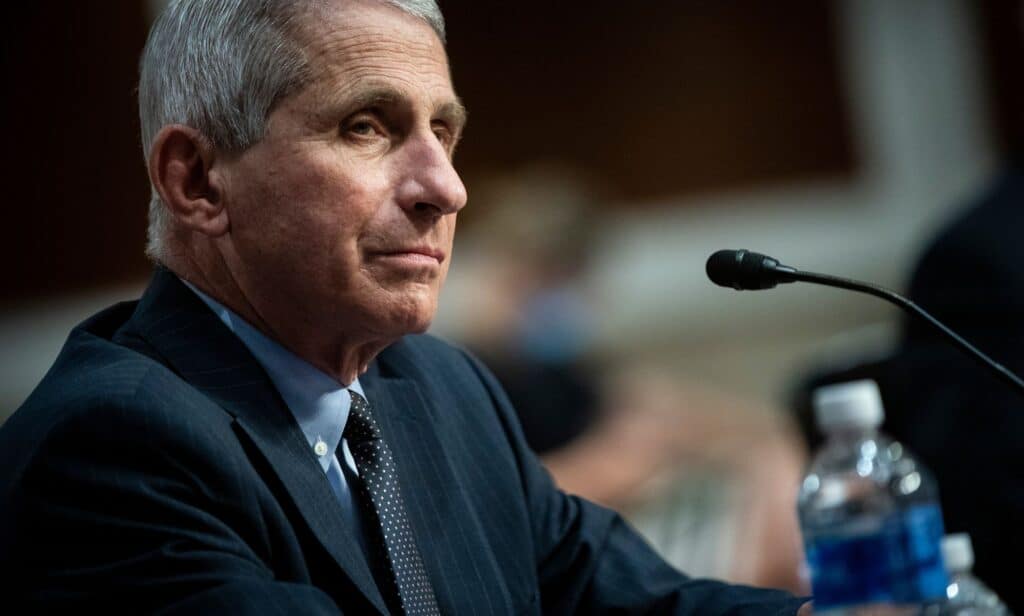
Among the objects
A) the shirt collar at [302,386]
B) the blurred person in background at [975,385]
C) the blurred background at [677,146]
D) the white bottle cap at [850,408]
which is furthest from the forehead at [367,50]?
the blurred background at [677,146]

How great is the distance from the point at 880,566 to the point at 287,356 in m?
0.77

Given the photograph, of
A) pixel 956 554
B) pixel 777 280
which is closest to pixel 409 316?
pixel 777 280

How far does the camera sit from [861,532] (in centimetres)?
191

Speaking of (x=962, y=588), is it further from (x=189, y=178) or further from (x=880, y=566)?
(x=189, y=178)

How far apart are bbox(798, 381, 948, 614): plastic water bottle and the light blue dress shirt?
572mm

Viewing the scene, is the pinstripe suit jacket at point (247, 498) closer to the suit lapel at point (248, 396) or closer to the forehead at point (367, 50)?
the suit lapel at point (248, 396)

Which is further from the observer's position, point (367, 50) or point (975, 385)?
point (975, 385)

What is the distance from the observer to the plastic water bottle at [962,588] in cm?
192

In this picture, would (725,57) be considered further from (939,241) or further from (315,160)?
(315,160)

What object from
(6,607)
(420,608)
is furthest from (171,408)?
(420,608)

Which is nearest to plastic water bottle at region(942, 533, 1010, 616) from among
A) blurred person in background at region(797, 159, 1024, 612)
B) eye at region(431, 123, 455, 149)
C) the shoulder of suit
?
blurred person in background at region(797, 159, 1024, 612)

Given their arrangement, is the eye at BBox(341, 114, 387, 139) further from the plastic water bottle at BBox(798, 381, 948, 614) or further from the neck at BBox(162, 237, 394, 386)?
the plastic water bottle at BBox(798, 381, 948, 614)

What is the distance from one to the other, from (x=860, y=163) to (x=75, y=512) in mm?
5501

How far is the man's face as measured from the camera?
1.76 meters
